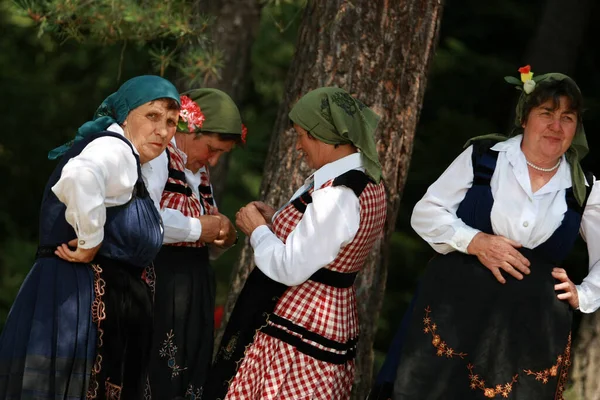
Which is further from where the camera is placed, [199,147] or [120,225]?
[199,147]

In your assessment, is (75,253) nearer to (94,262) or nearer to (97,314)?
(94,262)

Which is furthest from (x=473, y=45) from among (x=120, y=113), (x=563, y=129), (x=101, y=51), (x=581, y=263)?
(x=120, y=113)

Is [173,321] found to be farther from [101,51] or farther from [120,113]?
[101,51]

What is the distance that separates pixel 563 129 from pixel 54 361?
2.05 m

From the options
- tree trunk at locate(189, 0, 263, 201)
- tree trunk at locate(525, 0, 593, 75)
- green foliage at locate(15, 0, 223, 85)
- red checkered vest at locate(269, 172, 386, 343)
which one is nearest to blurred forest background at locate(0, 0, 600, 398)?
tree trunk at locate(525, 0, 593, 75)

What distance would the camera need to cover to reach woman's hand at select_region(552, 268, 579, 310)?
12.2 feet

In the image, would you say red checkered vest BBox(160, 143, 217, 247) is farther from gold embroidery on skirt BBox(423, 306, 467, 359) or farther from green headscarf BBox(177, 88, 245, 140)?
gold embroidery on skirt BBox(423, 306, 467, 359)

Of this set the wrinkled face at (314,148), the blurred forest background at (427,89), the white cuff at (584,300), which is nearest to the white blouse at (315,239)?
the wrinkled face at (314,148)

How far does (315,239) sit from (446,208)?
0.58m

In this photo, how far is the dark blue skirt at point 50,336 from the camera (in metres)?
3.50

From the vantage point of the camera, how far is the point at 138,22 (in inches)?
207

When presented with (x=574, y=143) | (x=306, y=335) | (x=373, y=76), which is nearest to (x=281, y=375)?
(x=306, y=335)

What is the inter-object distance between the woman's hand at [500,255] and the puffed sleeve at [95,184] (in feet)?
4.27

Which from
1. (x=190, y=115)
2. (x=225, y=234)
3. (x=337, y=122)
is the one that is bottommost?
(x=225, y=234)
